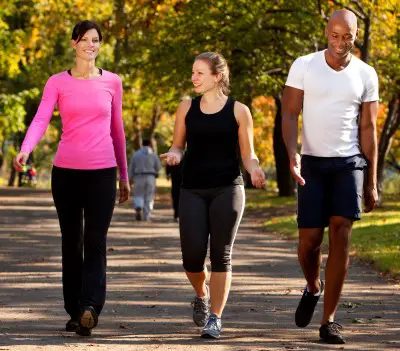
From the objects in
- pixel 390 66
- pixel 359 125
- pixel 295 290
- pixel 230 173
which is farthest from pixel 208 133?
pixel 390 66

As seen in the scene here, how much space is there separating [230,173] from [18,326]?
6.40ft

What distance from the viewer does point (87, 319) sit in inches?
339

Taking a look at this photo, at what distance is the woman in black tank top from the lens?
8.68 m

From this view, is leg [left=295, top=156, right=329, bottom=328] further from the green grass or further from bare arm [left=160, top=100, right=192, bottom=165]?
the green grass

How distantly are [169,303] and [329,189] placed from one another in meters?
2.90

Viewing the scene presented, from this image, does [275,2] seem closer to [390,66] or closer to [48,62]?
[390,66]

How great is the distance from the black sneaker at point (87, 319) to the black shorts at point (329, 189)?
59.8 inches

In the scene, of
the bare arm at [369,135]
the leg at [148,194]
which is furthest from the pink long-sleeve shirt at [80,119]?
the leg at [148,194]

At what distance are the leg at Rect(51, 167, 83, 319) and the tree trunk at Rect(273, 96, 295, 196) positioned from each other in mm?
29580

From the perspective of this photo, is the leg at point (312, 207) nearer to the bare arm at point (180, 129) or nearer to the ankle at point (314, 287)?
the ankle at point (314, 287)

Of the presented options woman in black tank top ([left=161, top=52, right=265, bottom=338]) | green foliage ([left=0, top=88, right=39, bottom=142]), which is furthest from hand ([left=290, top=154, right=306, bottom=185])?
green foliage ([left=0, top=88, right=39, bottom=142])

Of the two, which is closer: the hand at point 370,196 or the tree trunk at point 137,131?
the hand at point 370,196

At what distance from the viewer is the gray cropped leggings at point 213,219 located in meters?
8.72

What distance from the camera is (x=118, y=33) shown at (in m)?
35.3
